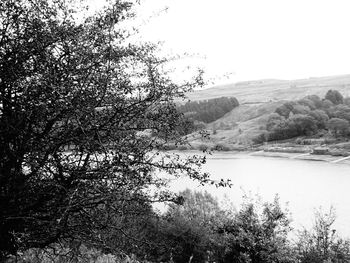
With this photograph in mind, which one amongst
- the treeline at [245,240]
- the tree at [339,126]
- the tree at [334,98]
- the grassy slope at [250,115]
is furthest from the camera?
the tree at [334,98]

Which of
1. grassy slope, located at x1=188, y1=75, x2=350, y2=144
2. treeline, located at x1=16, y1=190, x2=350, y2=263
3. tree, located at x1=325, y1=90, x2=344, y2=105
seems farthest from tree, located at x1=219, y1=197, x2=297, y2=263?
tree, located at x1=325, y1=90, x2=344, y2=105

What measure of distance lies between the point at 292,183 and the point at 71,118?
52.3m

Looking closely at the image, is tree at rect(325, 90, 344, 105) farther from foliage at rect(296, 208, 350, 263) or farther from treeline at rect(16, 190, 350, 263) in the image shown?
foliage at rect(296, 208, 350, 263)

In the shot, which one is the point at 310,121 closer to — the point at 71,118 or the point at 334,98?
the point at 334,98

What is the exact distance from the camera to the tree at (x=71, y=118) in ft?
10.8

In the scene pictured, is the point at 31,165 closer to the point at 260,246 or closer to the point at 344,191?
the point at 260,246

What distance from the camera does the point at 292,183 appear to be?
5206 centimetres

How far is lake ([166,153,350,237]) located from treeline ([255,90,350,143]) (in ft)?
56.5

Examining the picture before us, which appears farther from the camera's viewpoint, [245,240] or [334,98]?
[334,98]

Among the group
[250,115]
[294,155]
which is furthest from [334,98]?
[294,155]

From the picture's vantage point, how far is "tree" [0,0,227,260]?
330 centimetres

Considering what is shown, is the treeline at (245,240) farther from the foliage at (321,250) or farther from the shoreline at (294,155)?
the shoreline at (294,155)

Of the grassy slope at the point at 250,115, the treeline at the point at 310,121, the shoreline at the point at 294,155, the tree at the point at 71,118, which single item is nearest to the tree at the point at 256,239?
the tree at the point at 71,118

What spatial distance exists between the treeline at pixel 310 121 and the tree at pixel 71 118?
288 ft
